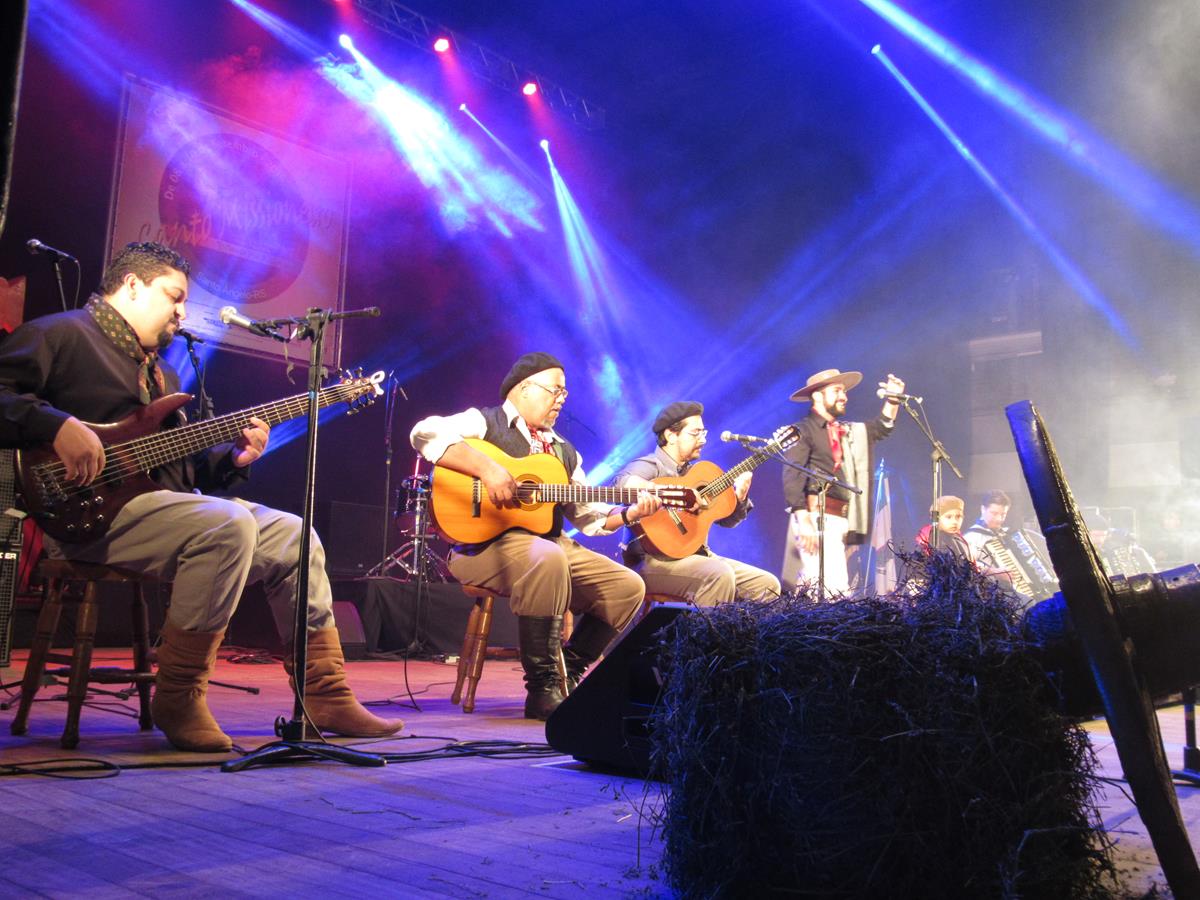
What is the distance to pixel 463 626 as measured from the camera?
27.7 feet

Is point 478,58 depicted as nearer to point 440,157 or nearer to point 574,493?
point 440,157

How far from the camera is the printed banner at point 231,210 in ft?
25.6

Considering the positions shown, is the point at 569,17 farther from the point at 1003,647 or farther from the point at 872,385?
the point at 1003,647

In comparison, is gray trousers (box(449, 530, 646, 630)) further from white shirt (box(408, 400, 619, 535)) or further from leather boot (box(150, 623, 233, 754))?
leather boot (box(150, 623, 233, 754))

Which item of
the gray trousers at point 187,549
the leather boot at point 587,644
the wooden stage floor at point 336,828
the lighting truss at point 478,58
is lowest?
the wooden stage floor at point 336,828

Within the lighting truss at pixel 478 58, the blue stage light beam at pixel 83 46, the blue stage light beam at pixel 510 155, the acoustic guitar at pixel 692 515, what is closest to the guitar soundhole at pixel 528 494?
the acoustic guitar at pixel 692 515

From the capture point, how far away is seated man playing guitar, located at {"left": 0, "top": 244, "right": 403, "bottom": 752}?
294cm

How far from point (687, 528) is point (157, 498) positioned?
2.90m

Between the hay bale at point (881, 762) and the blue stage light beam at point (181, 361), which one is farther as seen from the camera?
the blue stage light beam at point (181, 361)

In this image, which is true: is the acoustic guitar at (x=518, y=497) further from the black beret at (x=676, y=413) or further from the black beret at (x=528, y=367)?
the black beret at (x=676, y=413)

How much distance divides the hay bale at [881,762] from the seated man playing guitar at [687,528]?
3242 millimetres

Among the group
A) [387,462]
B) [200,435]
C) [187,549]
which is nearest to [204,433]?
[200,435]

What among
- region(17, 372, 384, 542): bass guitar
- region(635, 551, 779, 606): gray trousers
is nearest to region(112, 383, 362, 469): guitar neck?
region(17, 372, 384, 542): bass guitar

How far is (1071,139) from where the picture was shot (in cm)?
1116
